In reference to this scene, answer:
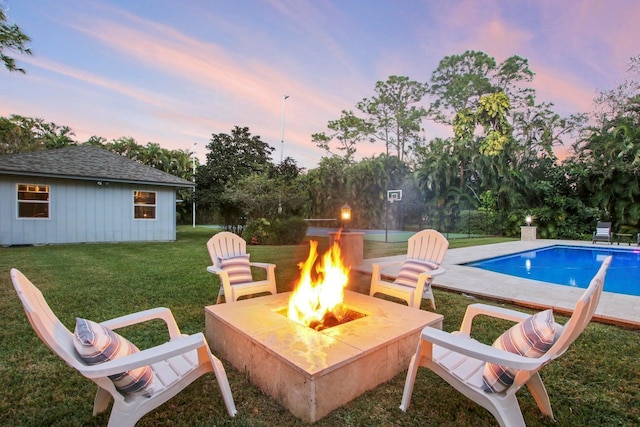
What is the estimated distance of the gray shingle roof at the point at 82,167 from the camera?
1026 centimetres

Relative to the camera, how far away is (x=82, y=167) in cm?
1142

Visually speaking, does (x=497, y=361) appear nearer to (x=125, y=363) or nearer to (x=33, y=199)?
(x=125, y=363)

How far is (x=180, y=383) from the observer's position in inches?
73.8

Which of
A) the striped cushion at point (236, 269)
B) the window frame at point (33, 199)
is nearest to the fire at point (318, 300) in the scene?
the striped cushion at point (236, 269)

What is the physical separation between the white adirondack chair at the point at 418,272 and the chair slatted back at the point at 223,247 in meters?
1.82

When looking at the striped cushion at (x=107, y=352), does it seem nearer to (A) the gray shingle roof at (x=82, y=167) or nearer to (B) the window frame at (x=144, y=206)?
(A) the gray shingle roof at (x=82, y=167)

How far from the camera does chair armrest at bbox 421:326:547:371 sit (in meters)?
1.56

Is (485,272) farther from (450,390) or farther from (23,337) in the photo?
(23,337)

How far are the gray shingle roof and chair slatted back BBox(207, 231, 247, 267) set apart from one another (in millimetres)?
9263

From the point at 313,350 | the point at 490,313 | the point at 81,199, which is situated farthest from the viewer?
the point at 81,199

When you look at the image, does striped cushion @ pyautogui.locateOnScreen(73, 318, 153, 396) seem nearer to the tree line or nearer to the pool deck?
the pool deck

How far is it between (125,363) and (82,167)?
12.6 meters

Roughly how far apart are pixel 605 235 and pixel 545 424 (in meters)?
14.4

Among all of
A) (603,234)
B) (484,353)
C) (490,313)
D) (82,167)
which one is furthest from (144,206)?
(603,234)
